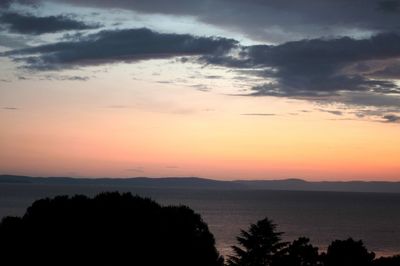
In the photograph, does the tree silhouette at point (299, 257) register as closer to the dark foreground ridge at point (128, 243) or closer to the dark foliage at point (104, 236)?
the dark foreground ridge at point (128, 243)

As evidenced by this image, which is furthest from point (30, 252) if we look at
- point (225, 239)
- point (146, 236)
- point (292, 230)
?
point (292, 230)

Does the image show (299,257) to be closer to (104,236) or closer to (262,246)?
(262,246)

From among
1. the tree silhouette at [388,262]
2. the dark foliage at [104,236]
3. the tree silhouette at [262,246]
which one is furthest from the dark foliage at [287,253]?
the dark foliage at [104,236]

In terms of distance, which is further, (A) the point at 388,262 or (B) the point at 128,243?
(A) the point at 388,262

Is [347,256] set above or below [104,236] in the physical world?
below

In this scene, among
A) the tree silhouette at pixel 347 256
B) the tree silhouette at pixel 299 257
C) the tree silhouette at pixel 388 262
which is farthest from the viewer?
the tree silhouette at pixel 388 262

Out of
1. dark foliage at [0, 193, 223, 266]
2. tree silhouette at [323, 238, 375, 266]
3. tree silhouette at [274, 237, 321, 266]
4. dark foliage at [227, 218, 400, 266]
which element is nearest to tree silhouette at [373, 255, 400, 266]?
tree silhouette at [323, 238, 375, 266]

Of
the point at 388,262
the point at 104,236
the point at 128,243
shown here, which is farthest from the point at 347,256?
the point at 104,236

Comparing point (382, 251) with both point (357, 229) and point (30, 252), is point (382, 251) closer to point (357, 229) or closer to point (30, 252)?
point (357, 229)

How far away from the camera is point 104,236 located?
3938 cm

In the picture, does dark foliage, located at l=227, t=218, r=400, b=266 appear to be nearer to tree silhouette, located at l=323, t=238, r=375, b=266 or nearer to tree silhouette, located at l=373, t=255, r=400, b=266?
tree silhouette, located at l=323, t=238, r=375, b=266

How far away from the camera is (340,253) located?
39.9 meters

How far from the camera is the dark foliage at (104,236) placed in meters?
38.8

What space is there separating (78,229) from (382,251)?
6651 centimetres
